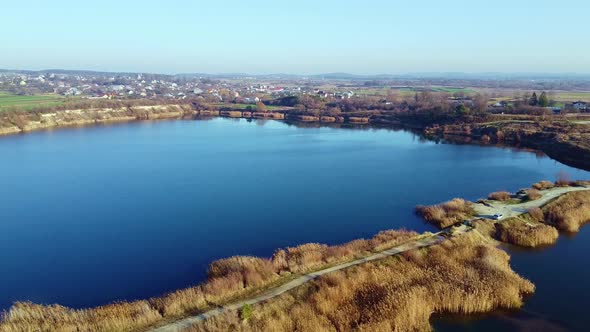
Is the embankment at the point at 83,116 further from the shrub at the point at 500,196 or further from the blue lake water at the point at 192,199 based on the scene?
the shrub at the point at 500,196

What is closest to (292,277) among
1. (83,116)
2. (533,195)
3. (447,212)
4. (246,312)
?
(246,312)

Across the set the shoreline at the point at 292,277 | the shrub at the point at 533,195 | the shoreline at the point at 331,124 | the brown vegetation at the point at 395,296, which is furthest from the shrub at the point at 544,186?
the brown vegetation at the point at 395,296

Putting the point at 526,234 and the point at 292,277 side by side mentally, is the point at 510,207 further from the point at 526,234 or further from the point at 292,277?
the point at 292,277

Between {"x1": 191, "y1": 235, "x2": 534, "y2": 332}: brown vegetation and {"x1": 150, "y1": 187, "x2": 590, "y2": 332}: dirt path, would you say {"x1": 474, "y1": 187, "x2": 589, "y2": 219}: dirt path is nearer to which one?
{"x1": 150, "y1": 187, "x2": 590, "y2": 332}: dirt path

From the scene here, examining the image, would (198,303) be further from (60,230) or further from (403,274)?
(60,230)

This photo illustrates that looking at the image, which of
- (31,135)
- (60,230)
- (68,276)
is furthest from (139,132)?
(68,276)

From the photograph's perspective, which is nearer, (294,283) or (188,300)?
(188,300)
